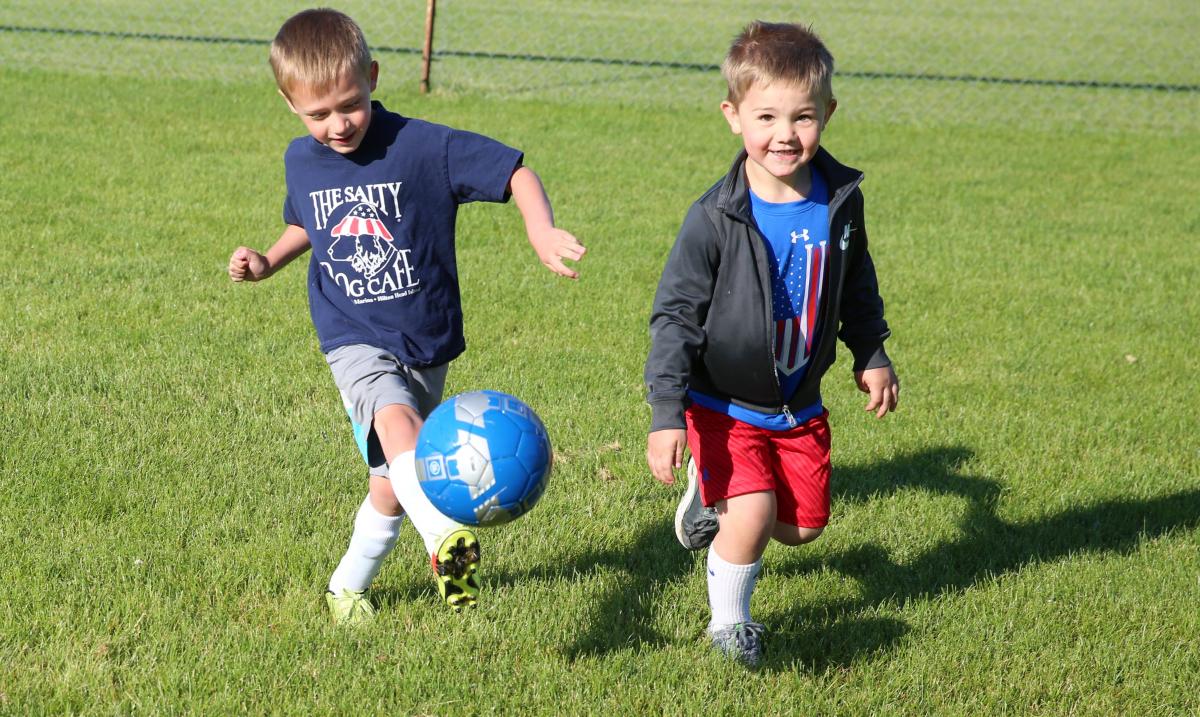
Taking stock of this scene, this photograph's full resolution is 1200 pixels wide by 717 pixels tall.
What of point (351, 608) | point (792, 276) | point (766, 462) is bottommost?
point (351, 608)

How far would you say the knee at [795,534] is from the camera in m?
3.87

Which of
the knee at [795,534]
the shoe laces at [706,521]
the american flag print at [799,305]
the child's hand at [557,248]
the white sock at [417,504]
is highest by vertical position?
the child's hand at [557,248]

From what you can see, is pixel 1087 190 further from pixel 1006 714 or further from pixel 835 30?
pixel 835 30

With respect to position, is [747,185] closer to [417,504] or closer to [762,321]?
[762,321]

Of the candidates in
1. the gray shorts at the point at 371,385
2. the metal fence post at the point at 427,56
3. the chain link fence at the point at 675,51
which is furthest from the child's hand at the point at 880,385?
the metal fence post at the point at 427,56

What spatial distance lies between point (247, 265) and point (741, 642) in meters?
1.90

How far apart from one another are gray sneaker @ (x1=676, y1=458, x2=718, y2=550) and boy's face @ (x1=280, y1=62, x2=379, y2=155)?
153 cm

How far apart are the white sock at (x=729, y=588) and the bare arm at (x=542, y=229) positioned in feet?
3.37

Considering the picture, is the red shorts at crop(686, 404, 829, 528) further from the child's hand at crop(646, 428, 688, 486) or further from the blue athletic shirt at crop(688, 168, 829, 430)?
the child's hand at crop(646, 428, 688, 486)

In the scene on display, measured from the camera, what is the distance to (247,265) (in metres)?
3.89

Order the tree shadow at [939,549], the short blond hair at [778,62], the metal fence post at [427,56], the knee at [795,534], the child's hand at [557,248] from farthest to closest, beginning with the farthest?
the metal fence post at [427,56], the tree shadow at [939,549], the knee at [795,534], the short blond hair at [778,62], the child's hand at [557,248]

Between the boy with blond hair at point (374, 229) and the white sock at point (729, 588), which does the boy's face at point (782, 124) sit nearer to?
the boy with blond hair at point (374, 229)

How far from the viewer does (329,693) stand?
11.4ft

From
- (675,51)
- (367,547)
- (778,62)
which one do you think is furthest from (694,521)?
(675,51)
